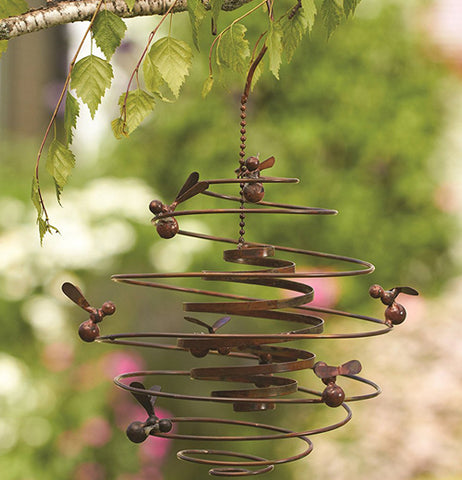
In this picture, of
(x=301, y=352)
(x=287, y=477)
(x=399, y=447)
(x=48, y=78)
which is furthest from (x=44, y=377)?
(x=48, y=78)

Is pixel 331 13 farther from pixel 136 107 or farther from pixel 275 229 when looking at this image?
pixel 275 229

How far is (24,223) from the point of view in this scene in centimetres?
525

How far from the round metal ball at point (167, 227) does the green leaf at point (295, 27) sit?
1.07ft

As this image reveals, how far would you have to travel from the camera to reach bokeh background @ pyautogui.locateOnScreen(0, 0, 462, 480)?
4.08m

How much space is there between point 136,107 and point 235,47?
186mm

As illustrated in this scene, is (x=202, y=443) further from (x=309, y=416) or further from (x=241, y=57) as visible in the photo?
(x=241, y=57)

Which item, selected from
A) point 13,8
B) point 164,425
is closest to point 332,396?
point 164,425

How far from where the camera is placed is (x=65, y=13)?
1479mm

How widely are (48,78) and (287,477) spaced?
17.0 feet

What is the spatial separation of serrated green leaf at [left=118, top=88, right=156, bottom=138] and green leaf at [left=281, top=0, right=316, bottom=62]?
24cm

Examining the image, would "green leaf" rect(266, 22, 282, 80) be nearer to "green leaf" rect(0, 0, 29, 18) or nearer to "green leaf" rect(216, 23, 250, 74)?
"green leaf" rect(216, 23, 250, 74)

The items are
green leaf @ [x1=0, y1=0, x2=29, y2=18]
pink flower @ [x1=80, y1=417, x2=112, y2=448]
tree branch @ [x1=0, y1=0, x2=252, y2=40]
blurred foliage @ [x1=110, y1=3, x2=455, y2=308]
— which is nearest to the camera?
tree branch @ [x1=0, y1=0, x2=252, y2=40]

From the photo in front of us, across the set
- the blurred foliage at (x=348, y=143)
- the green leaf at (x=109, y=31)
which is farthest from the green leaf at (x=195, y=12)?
the blurred foliage at (x=348, y=143)

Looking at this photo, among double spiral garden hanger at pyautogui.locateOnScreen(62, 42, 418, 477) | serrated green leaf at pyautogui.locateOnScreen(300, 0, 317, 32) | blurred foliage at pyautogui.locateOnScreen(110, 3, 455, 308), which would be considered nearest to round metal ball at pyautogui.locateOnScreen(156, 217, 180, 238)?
double spiral garden hanger at pyautogui.locateOnScreen(62, 42, 418, 477)
